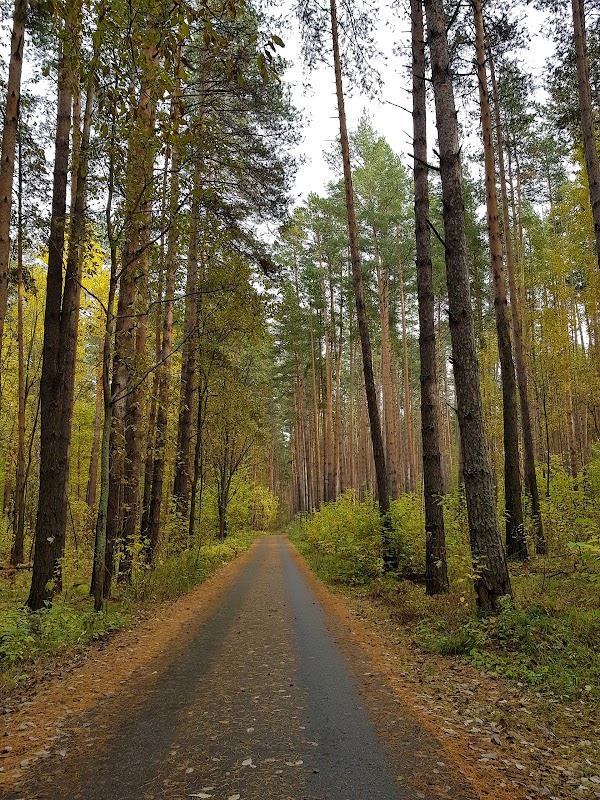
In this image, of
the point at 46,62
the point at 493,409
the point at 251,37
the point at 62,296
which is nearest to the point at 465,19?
the point at 46,62

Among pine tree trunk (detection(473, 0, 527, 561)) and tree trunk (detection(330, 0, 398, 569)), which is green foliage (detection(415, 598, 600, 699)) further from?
pine tree trunk (detection(473, 0, 527, 561))

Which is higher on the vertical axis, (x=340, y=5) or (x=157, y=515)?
(x=340, y=5)

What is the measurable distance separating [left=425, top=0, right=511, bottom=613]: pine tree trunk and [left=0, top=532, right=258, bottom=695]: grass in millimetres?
5742

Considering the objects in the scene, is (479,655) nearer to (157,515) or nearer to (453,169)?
(453,169)

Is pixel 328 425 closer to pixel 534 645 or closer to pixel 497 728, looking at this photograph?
pixel 534 645

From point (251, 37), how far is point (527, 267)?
22233 millimetres

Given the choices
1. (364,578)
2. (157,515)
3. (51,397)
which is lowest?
(364,578)

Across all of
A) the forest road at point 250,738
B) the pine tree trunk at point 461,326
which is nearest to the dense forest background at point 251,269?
the pine tree trunk at point 461,326

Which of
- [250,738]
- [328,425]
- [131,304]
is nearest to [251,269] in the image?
[131,304]

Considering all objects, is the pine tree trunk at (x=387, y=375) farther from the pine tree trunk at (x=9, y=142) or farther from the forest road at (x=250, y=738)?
the pine tree trunk at (x=9, y=142)

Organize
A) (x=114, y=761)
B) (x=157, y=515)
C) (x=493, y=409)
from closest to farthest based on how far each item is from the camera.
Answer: (x=114, y=761)
(x=157, y=515)
(x=493, y=409)

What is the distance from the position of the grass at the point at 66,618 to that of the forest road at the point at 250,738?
142 cm

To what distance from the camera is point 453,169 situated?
7.27 m

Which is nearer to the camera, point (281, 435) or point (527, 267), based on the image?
point (527, 267)
